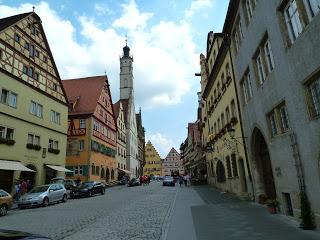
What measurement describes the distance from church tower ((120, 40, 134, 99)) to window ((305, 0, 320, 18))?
7684 cm

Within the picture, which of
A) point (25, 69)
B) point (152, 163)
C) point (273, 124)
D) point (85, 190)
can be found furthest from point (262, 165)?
point (152, 163)

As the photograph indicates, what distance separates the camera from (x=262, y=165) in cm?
1741

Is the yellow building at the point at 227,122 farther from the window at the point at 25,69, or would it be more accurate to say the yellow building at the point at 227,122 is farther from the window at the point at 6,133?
the window at the point at 6,133

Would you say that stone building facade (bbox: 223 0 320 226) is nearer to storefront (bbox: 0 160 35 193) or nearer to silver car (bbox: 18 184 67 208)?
silver car (bbox: 18 184 67 208)

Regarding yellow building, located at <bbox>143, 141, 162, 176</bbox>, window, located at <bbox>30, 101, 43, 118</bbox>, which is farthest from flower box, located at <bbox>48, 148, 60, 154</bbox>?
yellow building, located at <bbox>143, 141, 162, 176</bbox>

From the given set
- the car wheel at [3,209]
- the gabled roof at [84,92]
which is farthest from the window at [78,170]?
the car wheel at [3,209]

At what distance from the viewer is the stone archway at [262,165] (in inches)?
660

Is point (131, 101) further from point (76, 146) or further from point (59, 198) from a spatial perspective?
point (59, 198)

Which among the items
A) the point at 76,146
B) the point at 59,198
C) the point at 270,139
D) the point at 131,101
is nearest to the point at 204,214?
the point at 270,139

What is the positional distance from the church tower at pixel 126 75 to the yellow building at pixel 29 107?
50.3m

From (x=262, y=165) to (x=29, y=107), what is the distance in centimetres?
2177

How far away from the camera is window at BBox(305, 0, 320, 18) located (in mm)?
9086

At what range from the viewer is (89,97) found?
4828 centimetres

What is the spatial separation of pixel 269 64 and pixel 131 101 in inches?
2679
